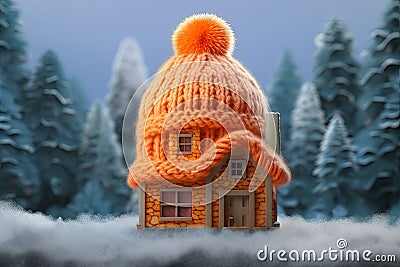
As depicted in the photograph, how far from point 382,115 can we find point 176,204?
82 cm

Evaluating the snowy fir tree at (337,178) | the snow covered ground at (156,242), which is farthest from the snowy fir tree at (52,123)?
the snowy fir tree at (337,178)

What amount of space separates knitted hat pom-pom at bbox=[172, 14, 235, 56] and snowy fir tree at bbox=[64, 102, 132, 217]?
0.43 meters

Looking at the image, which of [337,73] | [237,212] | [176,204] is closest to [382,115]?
[337,73]

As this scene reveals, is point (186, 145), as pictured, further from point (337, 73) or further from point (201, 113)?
point (337, 73)

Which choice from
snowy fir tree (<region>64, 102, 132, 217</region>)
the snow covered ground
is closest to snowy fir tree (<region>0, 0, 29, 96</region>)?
snowy fir tree (<region>64, 102, 132, 217</region>)

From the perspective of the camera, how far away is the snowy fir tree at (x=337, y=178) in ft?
6.71

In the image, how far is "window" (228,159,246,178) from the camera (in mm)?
1561

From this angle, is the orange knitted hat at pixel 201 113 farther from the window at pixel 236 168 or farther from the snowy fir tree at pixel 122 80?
the snowy fir tree at pixel 122 80

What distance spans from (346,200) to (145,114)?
757 millimetres

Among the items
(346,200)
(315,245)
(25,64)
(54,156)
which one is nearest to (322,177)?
(346,200)

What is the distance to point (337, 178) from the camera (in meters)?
2.07

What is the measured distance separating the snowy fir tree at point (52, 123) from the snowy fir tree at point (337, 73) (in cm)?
74

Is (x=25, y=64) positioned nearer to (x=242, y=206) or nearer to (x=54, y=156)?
(x=54, y=156)

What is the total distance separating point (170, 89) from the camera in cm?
160
